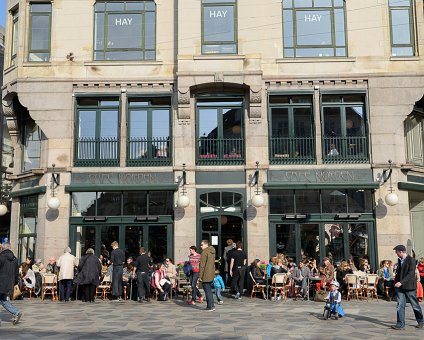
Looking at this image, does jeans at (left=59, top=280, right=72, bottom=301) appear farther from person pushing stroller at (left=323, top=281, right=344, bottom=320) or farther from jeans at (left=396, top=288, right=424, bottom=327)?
jeans at (left=396, top=288, right=424, bottom=327)

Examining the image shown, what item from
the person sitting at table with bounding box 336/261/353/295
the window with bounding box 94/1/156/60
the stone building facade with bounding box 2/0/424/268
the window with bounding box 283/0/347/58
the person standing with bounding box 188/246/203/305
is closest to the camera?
the person standing with bounding box 188/246/203/305

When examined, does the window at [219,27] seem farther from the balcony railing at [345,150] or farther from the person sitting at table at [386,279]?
the person sitting at table at [386,279]

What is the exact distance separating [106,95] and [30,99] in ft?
9.04

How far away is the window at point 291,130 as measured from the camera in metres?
18.7

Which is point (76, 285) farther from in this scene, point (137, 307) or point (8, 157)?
point (8, 157)

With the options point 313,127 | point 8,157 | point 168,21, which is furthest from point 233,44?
point 8,157

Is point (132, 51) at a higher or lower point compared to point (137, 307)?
higher

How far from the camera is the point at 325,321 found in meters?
11.5

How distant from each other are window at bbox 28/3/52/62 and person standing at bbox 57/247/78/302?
319 inches

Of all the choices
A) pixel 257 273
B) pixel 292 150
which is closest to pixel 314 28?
pixel 292 150

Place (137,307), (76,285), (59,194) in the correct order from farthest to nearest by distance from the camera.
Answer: (59,194), (76,285), (137,307)

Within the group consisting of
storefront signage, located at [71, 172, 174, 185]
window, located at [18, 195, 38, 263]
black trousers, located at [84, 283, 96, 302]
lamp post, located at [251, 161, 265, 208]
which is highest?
storefront signage, located at [71, 172, 174, 185]

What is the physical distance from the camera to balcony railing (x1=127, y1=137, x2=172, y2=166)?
18.8m

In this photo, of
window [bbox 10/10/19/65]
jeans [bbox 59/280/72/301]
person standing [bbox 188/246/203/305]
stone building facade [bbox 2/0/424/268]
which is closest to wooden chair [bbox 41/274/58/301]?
jeans [bbox 59/280/72/301]
